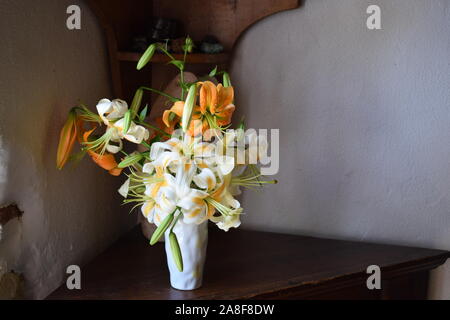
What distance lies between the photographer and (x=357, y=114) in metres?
1.52

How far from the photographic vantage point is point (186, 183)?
1.04 metres

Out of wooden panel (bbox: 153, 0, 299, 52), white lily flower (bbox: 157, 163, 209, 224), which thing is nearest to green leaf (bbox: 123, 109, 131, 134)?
white lily flower (bbox: 157, 163, 209, 224)

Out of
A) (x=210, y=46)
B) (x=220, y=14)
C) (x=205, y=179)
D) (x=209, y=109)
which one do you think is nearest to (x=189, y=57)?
(x=210, y=46)

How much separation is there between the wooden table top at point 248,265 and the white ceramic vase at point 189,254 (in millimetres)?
21

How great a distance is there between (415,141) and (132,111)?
0.77 m

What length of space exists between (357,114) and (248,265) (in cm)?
48

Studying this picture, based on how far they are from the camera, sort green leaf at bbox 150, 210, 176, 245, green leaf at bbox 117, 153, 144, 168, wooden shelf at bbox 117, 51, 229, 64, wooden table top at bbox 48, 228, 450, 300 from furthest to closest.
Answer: wooden shelf at bbox 117, 51, 229, 64 < wooden table top at bbox 48, 228, 450, 300 < green leaf at bbox 117, 153, 144, 168 < green leaf at bbox 150, 210, 176, 245

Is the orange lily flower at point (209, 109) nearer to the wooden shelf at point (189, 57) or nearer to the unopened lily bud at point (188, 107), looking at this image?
the unopened lily bud at point (188, 107)

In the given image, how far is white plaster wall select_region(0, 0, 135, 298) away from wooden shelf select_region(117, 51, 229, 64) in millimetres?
60

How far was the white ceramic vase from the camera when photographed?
118 cm

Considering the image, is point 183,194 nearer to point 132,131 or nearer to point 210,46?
point 132,131

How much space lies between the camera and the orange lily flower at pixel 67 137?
1132mm

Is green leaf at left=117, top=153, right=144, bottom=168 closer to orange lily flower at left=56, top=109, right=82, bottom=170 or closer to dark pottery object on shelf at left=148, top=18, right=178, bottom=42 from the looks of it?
orange lily flower at left=56, top=109, right=82, bottom=170

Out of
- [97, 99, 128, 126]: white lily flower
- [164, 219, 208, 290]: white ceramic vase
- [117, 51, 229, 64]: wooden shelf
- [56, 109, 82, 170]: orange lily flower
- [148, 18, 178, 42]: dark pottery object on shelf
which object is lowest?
[164, 219, 208, 290]: white ceramic vase
